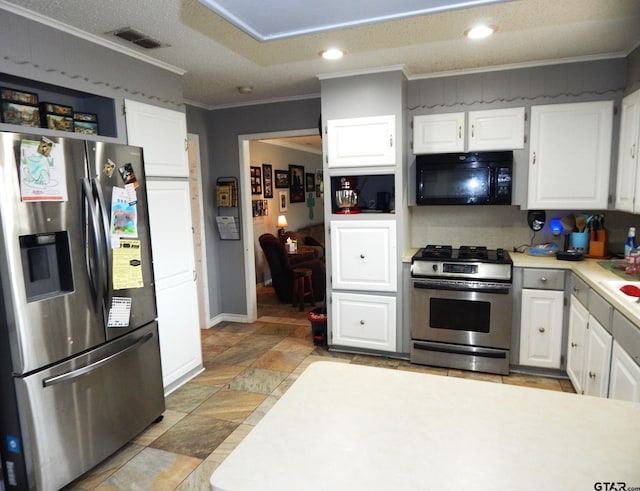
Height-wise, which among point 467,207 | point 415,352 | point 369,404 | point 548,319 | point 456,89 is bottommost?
point 415,352

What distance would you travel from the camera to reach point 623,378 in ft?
6.53

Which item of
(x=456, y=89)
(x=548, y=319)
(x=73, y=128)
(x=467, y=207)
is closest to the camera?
(x=73, y=128)

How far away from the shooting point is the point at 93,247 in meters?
2.15

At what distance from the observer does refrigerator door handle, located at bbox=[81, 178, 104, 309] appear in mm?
2121

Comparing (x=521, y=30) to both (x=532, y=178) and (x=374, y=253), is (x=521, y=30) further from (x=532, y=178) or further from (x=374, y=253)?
(x=374, y=253)

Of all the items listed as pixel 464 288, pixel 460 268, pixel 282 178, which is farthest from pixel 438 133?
pixel 282 178

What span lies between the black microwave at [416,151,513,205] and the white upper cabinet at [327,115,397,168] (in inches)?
13.9

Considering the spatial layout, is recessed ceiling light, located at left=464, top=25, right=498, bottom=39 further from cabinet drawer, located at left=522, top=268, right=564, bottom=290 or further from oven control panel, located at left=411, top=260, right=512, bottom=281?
cabinet drawer, located at left=522, top=268, right=564, bottom=290

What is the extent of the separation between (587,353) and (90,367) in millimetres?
2904

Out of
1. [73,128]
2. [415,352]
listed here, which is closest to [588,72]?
[415,352]

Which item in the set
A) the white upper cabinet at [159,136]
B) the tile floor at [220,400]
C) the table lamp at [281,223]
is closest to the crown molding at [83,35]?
the white upper cabinet at [159,136]

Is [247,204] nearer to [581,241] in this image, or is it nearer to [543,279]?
[543,279]

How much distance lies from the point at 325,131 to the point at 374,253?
1.13m

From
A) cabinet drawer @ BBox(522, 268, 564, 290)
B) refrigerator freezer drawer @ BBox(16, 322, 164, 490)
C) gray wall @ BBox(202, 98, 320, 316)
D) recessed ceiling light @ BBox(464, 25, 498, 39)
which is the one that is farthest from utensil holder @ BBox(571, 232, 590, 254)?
refrigerator freezer drawer @ BBox(16, 322, 164, 490)
